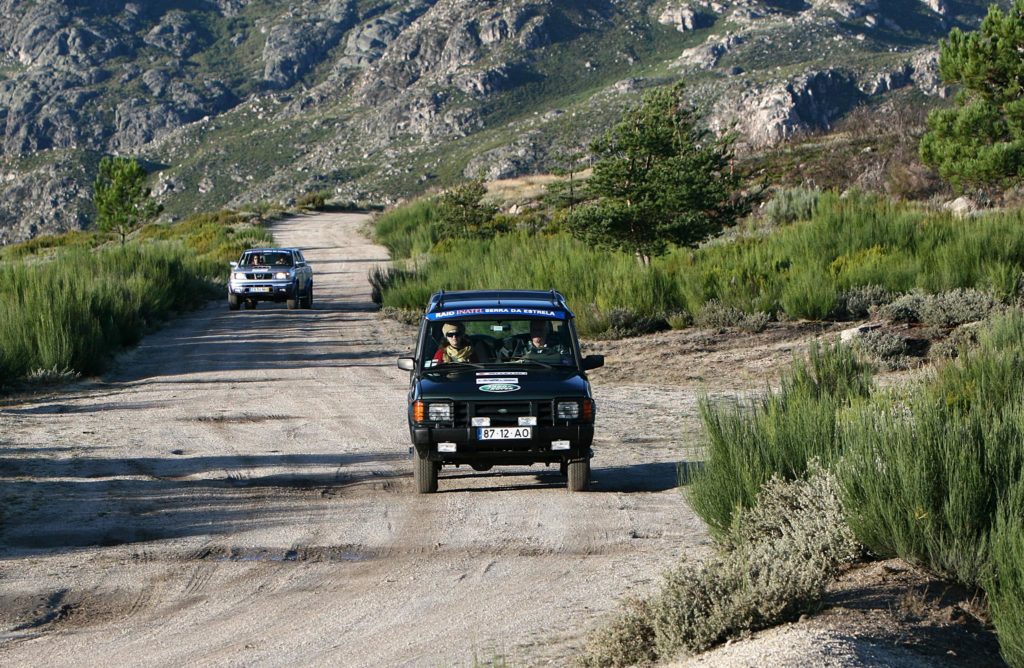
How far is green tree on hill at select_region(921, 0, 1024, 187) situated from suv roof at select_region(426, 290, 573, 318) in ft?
55.1

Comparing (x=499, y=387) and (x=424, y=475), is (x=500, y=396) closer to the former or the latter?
(x=499, y=387)

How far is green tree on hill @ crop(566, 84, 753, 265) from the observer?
26484 mm

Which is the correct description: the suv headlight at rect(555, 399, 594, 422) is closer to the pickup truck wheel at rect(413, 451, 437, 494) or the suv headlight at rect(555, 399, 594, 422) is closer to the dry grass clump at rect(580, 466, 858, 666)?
the pickup truck wheel at rect(413, 451, 437, 494)

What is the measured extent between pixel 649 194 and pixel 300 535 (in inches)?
740

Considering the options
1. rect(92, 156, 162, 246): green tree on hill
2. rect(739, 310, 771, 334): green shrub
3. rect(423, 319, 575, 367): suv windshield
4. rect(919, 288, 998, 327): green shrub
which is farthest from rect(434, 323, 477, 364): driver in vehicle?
rect(92, 156, 162, 246): green tree on hill

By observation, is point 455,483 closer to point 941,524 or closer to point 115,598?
point 115,598

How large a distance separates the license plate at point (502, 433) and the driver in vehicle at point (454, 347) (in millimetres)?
986

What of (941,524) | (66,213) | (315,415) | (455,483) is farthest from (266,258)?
(66,213)

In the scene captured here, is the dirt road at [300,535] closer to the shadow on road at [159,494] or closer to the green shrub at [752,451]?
the shadow on road at [159,494]

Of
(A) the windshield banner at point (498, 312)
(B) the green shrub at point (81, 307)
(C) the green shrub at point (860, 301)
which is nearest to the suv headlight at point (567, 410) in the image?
(A) the windshield banner at point (498, 312)

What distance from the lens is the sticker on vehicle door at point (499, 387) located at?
34.2 ft

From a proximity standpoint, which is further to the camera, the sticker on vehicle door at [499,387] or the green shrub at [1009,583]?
the sticker on vehicle door at [499,387]

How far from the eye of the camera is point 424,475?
10.7m

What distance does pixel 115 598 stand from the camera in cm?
766
